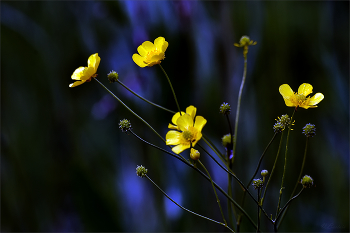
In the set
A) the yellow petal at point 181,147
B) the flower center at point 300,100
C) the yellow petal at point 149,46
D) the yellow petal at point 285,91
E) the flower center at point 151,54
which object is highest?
the yellow petal at point 149,46

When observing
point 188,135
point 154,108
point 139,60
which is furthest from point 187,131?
point 154,108

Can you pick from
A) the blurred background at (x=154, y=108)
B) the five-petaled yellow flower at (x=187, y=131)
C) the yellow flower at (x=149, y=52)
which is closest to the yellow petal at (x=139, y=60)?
the yellow flower at (x=149, y=52)

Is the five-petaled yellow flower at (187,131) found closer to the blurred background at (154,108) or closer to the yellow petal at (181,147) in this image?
the yellow petal at (181,147)

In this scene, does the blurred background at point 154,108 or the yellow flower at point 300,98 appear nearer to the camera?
the yellow flower at point 300,98

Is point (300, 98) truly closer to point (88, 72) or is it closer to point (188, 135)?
point (188, 135)

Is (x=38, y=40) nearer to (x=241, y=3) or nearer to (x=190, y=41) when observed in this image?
(x=190, y=41)
